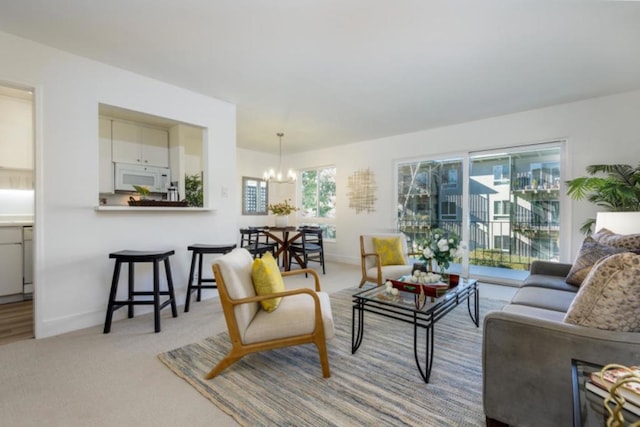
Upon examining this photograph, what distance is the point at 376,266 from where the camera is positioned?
3.76m

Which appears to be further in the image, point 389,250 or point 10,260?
point 389,250

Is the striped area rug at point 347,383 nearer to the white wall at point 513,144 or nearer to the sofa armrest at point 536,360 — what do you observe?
the sofa armrest at point 536,360

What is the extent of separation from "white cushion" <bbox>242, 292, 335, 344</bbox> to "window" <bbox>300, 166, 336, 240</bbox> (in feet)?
14.2

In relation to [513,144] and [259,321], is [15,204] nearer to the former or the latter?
[259,321]

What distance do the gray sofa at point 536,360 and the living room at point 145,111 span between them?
224 centimetres

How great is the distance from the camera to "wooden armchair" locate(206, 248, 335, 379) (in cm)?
177

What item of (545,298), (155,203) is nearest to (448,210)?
(545,298)

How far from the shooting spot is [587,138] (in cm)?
356

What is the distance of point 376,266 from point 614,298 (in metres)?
2.63

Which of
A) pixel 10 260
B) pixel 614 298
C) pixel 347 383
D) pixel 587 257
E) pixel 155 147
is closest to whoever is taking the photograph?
pixel 614 298

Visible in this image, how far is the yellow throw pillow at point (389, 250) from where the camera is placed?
3.81 meters

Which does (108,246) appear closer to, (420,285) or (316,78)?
(316,78)

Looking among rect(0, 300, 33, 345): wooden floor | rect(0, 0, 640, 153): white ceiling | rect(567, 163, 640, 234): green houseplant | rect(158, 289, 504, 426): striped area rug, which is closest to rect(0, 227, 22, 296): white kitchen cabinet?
rect(0, 300, 33, 345): wooden floor

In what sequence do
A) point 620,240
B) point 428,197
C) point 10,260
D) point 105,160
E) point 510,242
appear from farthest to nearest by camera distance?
point 428,197 < point 510,242 < point 105,160 < point 10,260 < point 620,240
